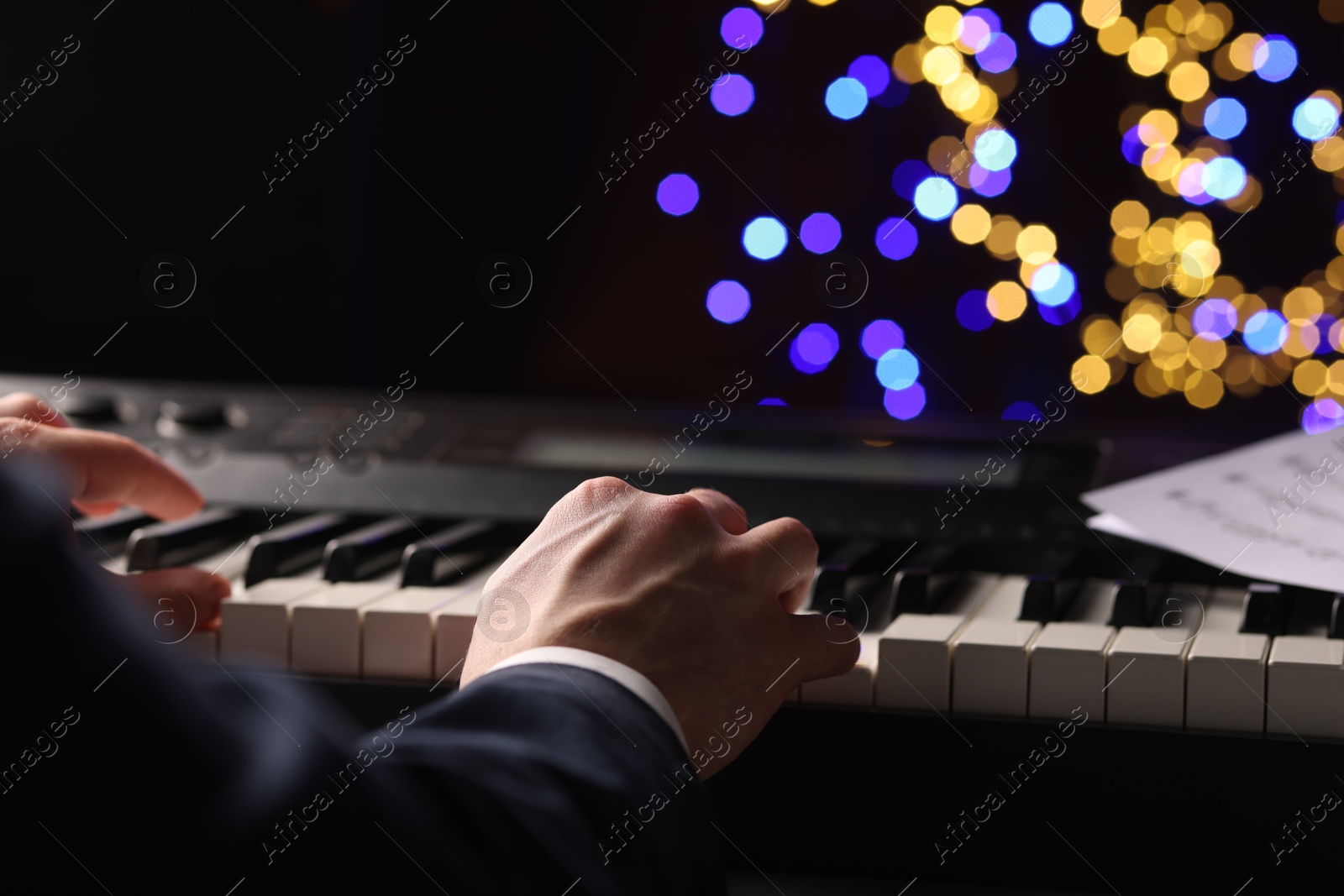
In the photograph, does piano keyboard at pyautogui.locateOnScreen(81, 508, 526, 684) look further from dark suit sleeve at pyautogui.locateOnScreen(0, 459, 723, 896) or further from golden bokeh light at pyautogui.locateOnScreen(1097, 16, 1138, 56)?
golden bokeh light at pyautogui.locateOnScreen(1097, 16, 1138, 56)

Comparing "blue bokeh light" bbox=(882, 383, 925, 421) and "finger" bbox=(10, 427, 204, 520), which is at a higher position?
"finger" bbox=(10, 427, 204, 520)

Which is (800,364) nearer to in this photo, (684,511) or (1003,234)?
(1003,234)

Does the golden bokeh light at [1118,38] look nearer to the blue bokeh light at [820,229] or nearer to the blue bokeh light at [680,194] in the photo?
the blue bokeh light at [820,229]

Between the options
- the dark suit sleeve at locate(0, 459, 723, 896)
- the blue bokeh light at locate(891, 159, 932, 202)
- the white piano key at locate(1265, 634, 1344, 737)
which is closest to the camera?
the dark suit sleeve at locate(0, 459, 723, 896)

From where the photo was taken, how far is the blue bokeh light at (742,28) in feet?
4.77

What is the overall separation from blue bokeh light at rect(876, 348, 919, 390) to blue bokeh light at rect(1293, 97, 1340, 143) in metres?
0.58

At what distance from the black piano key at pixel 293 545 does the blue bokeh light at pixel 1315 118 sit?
4.13 feet

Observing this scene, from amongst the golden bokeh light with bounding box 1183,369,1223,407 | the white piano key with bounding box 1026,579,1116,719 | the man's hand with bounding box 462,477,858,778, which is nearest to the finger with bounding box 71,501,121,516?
the man's hand with bounding box 462,477,858,778

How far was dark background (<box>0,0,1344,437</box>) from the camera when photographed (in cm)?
142

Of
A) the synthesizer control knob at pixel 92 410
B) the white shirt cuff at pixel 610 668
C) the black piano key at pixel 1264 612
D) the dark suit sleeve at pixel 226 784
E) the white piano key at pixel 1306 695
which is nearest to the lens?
the dark suit sleeve at pixel 226 784

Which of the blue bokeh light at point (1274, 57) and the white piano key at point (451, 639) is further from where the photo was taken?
the blue bokeh light at point (1274, 57)

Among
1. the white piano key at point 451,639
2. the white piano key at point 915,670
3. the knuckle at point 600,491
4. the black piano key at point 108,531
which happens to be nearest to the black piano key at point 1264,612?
the white piano key at point 915,670

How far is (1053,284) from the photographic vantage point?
142cm

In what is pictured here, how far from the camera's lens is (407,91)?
153 centimetres
